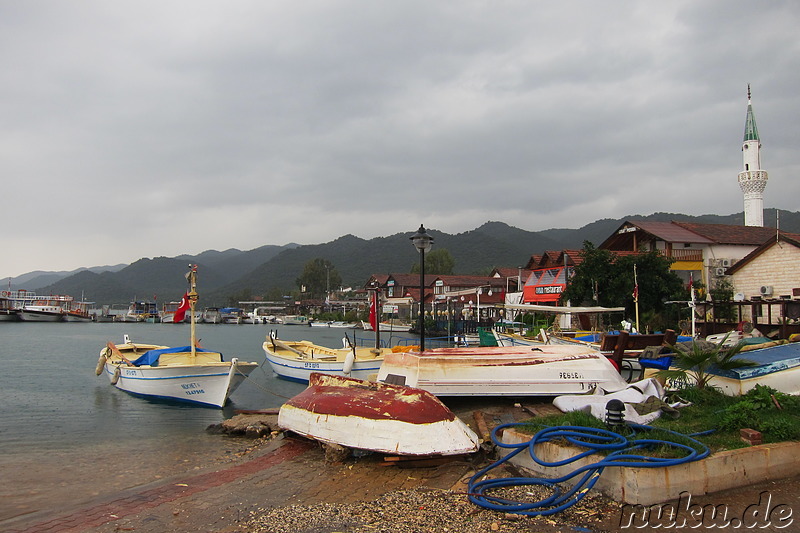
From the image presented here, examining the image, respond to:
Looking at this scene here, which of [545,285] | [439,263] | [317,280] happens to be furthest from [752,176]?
[317,280]

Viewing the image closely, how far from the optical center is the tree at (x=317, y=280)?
15125cm

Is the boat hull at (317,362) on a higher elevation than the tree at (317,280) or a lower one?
lower

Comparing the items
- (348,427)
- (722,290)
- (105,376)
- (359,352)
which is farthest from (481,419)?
(722,290)

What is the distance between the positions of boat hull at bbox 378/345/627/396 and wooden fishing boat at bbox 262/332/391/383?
738 centimetres

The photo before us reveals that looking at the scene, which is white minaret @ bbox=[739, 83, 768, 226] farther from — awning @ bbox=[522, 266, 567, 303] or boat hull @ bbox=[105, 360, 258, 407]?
boat hull @ bbox=[105, 360, 258, 407]

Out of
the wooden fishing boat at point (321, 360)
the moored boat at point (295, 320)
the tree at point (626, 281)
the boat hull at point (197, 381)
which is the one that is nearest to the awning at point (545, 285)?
the tree at point (626, 281)

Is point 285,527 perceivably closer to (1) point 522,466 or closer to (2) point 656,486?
(1) point 522,466

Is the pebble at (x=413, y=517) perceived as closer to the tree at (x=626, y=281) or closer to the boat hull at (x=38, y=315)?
the tree at (x=626, y=281)

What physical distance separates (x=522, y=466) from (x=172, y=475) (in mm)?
7366

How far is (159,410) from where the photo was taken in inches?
786

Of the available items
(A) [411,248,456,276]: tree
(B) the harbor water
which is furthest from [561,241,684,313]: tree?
(A) [411,248,456,276]: tree

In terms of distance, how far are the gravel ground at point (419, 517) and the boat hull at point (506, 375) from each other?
5.67 metres

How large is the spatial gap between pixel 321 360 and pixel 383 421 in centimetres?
1623

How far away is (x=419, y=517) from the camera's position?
22.1ft
